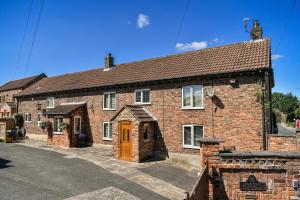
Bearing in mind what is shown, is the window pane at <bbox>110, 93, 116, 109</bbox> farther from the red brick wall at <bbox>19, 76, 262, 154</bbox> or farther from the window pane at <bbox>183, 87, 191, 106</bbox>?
the window pane at <bbox>183, 87, 191, 106</bbox>

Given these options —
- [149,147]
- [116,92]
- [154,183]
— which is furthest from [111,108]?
[154,183]

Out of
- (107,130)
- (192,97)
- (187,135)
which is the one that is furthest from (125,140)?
(192,97)

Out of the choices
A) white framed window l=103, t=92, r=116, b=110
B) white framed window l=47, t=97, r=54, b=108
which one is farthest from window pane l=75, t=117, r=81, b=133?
white framed window l=47, t=97, r=54, b=108

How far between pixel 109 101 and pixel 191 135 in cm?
880

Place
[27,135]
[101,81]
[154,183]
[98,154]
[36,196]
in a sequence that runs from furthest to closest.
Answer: [27,135]
[101,81]
[98,154]
[154,183]
[36,196]

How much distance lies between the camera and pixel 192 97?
53.0 feet

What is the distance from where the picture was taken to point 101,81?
22.0 m

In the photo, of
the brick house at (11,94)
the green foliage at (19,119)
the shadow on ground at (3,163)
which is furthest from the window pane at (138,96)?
the brick house at (11,94)

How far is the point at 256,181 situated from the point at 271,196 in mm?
621

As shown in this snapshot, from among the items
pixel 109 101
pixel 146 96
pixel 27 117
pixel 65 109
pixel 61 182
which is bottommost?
pixel 61 182

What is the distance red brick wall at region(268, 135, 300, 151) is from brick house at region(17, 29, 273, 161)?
0.80 meters

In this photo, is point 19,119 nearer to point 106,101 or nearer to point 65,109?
point 65,109

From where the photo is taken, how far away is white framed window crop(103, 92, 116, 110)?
20.5 metres

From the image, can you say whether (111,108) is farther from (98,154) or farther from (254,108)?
(254,108)
